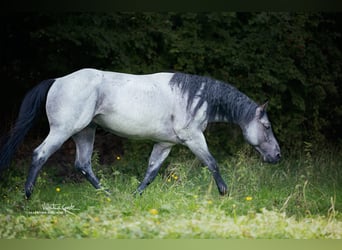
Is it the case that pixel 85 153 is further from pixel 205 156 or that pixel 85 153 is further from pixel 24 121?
pixel 205 156

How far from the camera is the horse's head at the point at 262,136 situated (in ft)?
20.5

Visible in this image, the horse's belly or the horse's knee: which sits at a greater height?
the horse's belly

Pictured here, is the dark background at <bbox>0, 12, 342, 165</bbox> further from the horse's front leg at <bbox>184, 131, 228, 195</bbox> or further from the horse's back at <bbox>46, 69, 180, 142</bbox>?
the horse's front leg at <bbox>184, 131, 228, 195</bbox>

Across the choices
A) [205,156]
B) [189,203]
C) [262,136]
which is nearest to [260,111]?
[262,136]

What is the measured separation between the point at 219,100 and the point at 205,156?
0.57 meters

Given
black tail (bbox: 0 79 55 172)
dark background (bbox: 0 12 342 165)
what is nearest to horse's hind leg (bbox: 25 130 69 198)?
black tail (bbox: 0 79 55 172)

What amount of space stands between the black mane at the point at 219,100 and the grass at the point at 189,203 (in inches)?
22.5

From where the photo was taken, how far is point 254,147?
6.39 meters

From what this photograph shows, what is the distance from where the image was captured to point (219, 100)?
6.20m

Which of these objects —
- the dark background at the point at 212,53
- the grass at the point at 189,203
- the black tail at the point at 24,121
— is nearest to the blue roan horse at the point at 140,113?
A: the black tail at the point at 24,121

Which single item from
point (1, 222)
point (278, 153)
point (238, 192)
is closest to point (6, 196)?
point (1, 222)

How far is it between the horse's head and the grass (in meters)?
0.18

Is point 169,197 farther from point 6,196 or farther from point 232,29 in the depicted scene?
point 232,29

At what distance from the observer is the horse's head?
6242 mm
